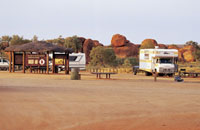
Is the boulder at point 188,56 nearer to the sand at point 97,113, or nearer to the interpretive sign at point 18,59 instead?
the interpretive sign at point 18,59

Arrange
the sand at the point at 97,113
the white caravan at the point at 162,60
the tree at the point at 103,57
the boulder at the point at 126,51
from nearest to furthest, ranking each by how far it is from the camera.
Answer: the sand at the point at 97,113, the white caravan at the point at 162,60, the tree at the point at 103,57, the boulder at the point at 126,51

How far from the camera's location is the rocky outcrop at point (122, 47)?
302 feet

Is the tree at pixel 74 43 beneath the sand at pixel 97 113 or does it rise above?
above

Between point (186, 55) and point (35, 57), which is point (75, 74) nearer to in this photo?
point (35, 57)

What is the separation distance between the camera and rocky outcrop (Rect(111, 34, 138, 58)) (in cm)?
9200

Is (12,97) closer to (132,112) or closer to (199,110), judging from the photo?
(132,112)

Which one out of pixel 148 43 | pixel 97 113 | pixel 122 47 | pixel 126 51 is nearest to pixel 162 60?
pixel 97 113

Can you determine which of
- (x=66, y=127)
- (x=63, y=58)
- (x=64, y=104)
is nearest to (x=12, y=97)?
(x=64, y=104)

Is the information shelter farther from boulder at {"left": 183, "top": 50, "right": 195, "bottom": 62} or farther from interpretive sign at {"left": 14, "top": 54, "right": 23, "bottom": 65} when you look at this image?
boulder at {"left": 183, "top": 50, "right": 195, "bottom": 62}

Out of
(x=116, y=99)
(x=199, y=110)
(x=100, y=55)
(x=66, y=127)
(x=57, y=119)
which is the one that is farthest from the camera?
(x=100, y=55)

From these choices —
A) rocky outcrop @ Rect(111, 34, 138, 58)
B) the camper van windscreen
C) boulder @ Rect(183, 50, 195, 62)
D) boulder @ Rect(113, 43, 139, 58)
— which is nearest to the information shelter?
the camper van windscreen

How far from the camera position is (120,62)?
77.2 m

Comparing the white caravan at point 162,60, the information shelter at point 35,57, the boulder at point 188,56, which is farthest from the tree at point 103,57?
the white caravan at point 162,60

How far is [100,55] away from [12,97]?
59523mm
